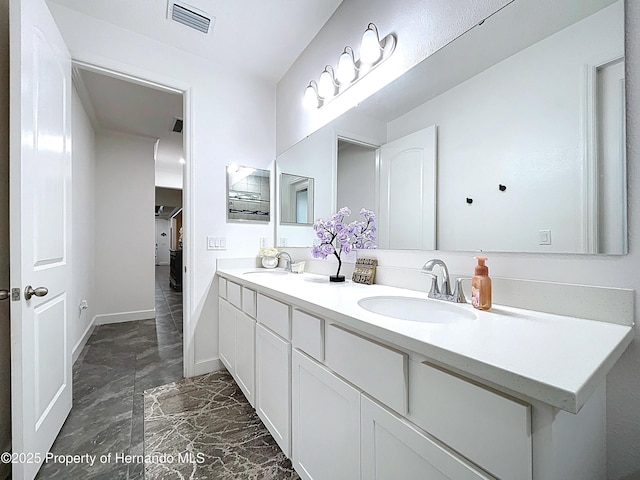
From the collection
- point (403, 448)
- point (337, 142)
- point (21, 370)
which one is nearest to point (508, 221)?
point (403, 448)

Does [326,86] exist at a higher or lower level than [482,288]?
higher

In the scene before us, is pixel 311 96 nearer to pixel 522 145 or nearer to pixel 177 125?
pixel 522 145

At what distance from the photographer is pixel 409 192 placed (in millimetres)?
1349

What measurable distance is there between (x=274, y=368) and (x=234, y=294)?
0.71m

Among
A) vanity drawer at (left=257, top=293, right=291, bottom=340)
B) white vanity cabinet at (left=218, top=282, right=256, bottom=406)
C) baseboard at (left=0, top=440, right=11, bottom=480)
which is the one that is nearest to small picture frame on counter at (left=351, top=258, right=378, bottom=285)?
vanity drawer at (left=257, top=293, right=291, bottom=340)

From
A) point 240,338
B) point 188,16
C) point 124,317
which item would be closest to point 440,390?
point 240,338

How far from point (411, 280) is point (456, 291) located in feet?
0.89

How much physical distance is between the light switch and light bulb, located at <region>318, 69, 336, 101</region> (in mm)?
1515

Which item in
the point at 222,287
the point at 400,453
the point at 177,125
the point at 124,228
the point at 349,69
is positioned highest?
the point at 177,125

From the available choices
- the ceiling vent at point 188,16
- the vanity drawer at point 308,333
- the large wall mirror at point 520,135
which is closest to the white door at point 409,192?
the large wall mirror at point 520,135

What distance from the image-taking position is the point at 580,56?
2.70ft

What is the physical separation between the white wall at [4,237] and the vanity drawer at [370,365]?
154 cm

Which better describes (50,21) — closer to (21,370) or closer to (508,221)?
(21,370)

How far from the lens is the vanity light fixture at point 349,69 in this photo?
4.91 feet
